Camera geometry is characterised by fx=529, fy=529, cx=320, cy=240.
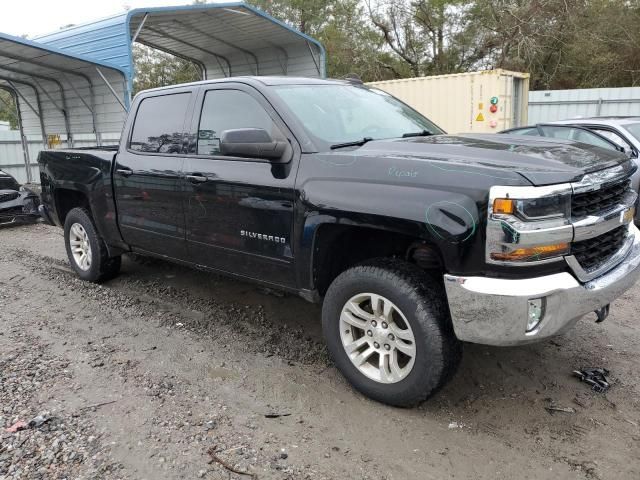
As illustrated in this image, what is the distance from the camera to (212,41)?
1603cm

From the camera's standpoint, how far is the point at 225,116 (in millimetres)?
3949

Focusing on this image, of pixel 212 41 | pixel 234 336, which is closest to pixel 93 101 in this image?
pixel 212 41

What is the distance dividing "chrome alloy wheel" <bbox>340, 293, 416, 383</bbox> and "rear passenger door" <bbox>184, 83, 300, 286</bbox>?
1.80 ft

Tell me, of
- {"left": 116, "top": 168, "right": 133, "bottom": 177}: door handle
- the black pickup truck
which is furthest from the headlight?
{"left": 116, "top": 168, "right": 133, "bottom": 177}: door handle

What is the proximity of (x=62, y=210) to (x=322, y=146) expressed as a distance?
3960mm

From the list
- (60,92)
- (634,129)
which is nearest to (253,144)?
(634,129)

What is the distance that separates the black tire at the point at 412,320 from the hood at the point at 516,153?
2.24ft

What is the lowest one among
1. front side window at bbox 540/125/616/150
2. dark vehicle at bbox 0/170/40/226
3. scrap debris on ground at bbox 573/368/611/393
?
scrap debris on ground at bbox 573/368/611/393

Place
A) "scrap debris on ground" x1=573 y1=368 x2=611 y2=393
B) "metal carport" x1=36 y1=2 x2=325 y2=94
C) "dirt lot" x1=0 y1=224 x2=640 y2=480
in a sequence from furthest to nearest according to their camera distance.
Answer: "metal carport" x1=36 y1=2 x2=325 y2=94 → "scrap debris on ground" x1=573 y1=368 x2=611 y2=393 → "dirt lot" x1=0 y1=224 x2=640 y2=480

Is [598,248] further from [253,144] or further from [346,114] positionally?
[253,144]

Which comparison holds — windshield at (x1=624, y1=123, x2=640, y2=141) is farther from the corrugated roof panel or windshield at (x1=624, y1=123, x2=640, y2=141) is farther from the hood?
the corrugated roof panel

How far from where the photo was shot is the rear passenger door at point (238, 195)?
3.47 m

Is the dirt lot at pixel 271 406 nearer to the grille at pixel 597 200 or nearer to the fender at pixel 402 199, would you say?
the fender at pixel 402 199

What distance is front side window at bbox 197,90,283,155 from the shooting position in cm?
371
